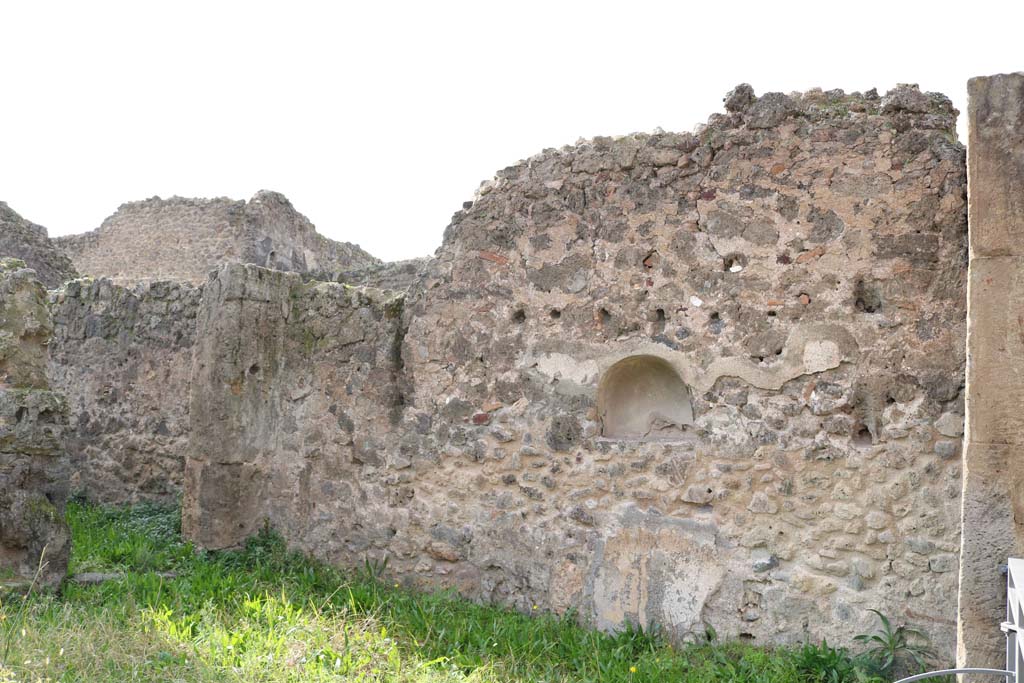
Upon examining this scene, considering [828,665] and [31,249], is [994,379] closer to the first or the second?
A: [828,665]

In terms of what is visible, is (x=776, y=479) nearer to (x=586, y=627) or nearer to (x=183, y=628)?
(x=586, y=627)

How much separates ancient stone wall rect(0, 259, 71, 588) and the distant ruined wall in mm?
1301

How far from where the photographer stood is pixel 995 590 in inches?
119

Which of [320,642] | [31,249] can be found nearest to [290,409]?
[320,642]

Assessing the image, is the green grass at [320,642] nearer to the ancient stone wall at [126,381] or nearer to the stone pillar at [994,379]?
the stone pillar at [994,379]

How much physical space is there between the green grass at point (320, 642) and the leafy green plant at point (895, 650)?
13 cm

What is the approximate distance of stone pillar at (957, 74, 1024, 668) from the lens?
9.87ft

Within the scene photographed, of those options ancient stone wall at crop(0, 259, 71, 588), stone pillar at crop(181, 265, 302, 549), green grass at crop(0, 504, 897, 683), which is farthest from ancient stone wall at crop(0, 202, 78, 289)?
green grass at crop(0, 504, 897, 683)

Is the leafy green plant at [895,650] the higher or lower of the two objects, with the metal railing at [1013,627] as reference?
lower

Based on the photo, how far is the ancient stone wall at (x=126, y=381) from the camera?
7.19 m

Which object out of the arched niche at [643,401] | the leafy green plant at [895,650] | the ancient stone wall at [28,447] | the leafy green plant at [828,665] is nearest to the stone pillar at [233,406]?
the ancient stone wall at [28,447]

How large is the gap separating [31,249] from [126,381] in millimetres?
5112

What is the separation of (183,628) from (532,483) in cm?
205

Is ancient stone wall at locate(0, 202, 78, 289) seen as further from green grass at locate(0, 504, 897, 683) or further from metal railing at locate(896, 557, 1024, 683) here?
metal railing at locate(896, 557, 1024, 683)
